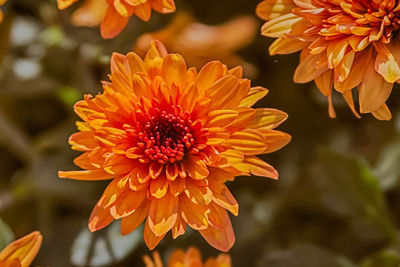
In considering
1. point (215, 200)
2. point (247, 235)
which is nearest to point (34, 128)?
point (247, 235)

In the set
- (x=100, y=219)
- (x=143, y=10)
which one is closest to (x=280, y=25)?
(x=143, y=10)

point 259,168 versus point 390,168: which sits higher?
point 259,168

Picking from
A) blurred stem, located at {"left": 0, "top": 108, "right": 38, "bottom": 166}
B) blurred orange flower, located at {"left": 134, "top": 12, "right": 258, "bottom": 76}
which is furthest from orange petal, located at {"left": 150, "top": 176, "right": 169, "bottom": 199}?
blurred stem, located at {"left": 0, "top": 108, "right": 38, "bottom": 166}

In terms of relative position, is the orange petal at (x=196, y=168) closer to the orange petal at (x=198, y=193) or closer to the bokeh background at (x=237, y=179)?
the orange petal at (x=198, y=193)

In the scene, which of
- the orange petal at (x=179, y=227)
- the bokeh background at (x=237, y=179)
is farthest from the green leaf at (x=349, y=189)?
the orange petal at (x=179, y=227)

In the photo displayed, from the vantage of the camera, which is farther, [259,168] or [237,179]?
[237,179]

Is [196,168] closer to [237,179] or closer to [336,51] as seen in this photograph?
[336,51]

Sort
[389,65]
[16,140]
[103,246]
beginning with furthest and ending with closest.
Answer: [16,140]
[103,246]
[389,65]

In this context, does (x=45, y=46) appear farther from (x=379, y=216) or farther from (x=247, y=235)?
(x=379, y=216)
